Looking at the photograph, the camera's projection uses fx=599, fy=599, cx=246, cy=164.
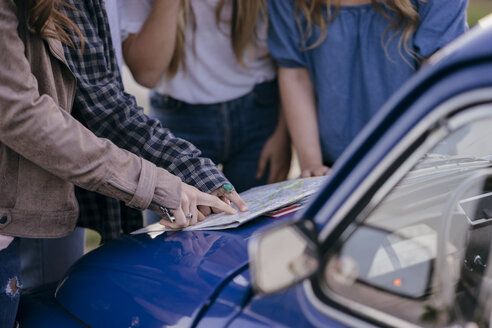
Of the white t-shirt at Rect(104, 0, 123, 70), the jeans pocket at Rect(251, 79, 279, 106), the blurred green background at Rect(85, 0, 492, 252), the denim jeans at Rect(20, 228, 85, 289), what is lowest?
the blurred green background at Rect(85, 0, 492, 252)

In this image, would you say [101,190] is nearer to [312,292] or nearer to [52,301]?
[52,301]

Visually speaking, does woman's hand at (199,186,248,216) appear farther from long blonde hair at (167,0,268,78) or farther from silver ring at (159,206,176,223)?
long blonde hair at (167,0,268,78)

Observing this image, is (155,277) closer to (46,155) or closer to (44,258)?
(46,155)

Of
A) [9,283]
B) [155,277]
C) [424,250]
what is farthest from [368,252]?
[9,283]

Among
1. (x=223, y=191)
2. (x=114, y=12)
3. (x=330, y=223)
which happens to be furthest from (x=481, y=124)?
(x=114, y=12)

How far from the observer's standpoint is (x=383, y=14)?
200 centimetres

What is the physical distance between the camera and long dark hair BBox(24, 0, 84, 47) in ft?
4.38

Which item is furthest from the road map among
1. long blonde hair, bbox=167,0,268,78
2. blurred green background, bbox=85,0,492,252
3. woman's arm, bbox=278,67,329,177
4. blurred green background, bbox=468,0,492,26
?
blurred green background, bbox=468,0,492,26

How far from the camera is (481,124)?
0.94 m

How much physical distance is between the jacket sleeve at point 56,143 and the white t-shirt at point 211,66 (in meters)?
0.76

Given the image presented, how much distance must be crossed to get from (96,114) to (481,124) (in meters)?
1.03

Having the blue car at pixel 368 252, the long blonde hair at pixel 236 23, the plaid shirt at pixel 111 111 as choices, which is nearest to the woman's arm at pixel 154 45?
the long blonde hair at pixel 236 23

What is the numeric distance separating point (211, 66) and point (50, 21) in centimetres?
85

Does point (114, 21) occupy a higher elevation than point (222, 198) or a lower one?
higher
